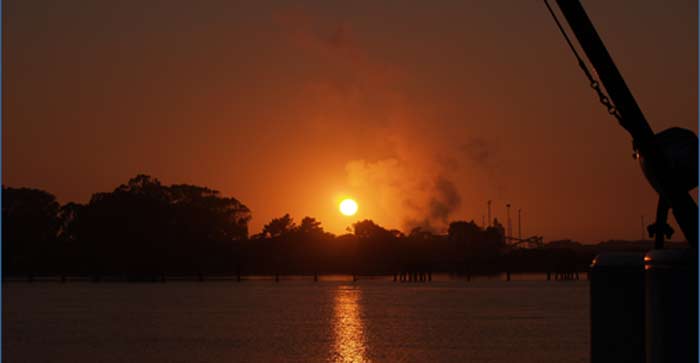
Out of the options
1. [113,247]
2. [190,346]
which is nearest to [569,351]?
[190,346]

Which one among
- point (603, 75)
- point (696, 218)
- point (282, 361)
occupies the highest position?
point (603, 75)

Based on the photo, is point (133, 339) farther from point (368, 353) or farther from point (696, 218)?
point (696, 218)

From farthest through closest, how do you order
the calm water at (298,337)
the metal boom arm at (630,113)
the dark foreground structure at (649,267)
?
the calm water at (298,337), the metal boom arm at (630,113), the dark foreground structure at (649,267)

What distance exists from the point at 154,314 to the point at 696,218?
43.1 meters

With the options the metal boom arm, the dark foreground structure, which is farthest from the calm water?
the metal boom arm

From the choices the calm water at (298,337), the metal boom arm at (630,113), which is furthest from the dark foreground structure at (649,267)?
the calm water at (298,337)

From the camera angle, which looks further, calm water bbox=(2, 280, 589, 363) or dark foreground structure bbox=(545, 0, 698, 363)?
calm water bbox=(2, 280, 589, 363)

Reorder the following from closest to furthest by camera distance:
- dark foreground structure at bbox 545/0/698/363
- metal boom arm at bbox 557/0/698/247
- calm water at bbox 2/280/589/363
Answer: dark foreground structure at bbox 545/0/698/363
metal boom arm at bbox 557/0/698/247
calm water at bbox 2/280/589/363

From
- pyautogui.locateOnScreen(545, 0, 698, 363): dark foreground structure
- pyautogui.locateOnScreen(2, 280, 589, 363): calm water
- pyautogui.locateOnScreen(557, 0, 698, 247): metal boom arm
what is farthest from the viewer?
pyautogui.locateOnScreen(2, 280, 589, 363): calm water

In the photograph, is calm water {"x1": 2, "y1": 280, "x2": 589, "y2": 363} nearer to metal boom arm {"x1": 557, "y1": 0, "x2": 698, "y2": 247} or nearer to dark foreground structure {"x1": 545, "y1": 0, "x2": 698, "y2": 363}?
dark foreground structure {"x1": 545, "y1": 0, "x2": 698, "y2": 363}

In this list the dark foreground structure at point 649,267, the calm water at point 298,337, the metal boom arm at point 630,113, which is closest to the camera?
the dark foreground structure at point 649,267

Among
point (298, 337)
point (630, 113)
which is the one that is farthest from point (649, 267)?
point (298, 337)

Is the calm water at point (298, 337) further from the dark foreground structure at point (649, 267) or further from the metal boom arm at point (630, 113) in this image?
the metal boom arm at point (630, 113)

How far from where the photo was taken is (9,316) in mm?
46812
